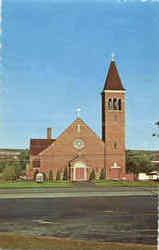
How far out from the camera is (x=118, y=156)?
41.8 metres

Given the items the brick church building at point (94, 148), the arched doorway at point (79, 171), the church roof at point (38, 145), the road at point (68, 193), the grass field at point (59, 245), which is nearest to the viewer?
the grass field at point (59, 245)

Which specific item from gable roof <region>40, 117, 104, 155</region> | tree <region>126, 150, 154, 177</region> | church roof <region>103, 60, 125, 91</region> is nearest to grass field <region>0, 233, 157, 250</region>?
tree <region>126, 150, 154, 177</region>

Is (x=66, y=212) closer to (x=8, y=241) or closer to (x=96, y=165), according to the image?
(x=8, y=241)

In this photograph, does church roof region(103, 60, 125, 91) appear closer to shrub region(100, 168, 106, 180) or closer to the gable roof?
the gable roof

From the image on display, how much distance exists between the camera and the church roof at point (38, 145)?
1774 inches

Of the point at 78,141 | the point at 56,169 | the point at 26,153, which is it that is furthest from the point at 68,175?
the point at 26,153

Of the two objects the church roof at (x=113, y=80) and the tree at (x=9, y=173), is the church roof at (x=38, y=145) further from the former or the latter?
the church roof at (x=113, y=80)

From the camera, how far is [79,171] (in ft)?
134

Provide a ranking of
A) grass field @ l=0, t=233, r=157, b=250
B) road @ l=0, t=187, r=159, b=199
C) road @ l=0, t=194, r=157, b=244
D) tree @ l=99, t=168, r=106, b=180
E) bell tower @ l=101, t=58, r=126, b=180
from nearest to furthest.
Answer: grass field @ l=0, t=233, r=157, b=250 < road @ l=0, t=194, r=157, b=244 < road @ l=0, t=187, r=159, b=199 < tree @ l=99, t=168, r=106, b=180 < bell tower @ l=101, t=58, r=126, b=180

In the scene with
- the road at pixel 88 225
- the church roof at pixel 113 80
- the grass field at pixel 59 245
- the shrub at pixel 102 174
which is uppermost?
the church roof at pixel 113 80

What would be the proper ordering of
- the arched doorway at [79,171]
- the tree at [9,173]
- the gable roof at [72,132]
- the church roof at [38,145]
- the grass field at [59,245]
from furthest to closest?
the church roof at [38,145] < the gable roof at [72,132] < the arched doorway at [79,171] < the tree at [9,173] < the grass field at [59,245]

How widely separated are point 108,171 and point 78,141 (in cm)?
500

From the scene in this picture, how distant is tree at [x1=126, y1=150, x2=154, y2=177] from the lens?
1491 inches

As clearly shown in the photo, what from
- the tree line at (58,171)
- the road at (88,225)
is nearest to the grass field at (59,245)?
the road at (88,225)
